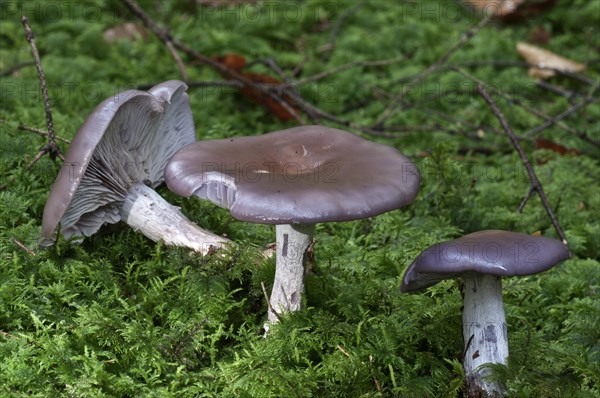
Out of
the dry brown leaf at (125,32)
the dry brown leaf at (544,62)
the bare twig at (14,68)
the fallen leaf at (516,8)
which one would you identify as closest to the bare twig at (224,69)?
the bare twig at (14,68)

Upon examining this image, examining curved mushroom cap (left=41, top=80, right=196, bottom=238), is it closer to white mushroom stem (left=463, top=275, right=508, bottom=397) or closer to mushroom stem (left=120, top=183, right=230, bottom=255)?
mushroom stem (left=120, top=183, right=230, bottom=255)

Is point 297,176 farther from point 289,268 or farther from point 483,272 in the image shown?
point 483,272

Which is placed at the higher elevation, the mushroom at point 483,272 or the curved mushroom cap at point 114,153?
the curved mushroom cap at point 114,153

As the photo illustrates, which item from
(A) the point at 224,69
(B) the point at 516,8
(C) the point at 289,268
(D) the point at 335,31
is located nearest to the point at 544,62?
(B) the point at 516,8

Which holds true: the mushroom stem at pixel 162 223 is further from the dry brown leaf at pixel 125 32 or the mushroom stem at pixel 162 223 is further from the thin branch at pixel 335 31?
the thin branch at pixel 335 31

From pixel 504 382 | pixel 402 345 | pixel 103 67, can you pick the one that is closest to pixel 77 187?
pixel 402 345

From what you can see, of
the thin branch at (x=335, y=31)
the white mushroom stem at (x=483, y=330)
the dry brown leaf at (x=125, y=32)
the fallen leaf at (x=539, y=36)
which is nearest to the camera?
the white mushroom stem at (x=483, y=330)

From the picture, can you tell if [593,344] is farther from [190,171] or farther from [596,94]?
[596,94]
